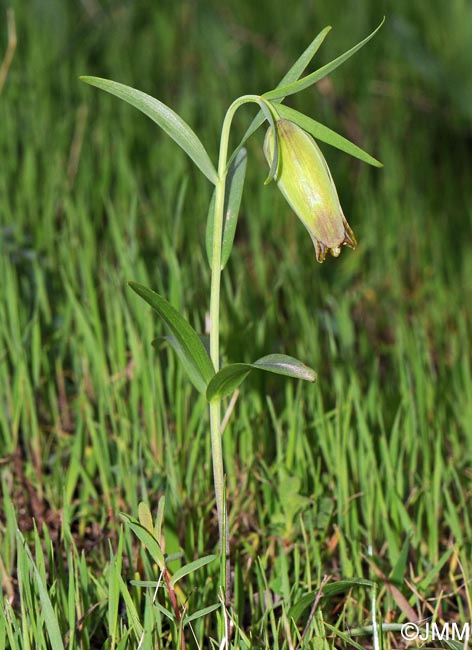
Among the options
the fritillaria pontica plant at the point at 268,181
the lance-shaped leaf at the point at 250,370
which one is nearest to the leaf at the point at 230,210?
the fritillaria pontica plant at the point at 268,181

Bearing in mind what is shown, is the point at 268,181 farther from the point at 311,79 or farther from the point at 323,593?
the point at 323,593

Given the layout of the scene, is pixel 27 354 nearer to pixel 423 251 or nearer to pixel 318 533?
pixel 318 533

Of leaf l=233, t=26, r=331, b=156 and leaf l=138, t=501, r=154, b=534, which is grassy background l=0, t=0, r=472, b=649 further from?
leaf l=233, t=26, r=331, b=156

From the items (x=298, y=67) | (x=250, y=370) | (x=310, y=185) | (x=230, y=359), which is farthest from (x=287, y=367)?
(x=230, y=359)

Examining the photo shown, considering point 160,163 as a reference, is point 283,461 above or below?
below

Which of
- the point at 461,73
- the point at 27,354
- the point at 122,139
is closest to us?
the point at 27,354

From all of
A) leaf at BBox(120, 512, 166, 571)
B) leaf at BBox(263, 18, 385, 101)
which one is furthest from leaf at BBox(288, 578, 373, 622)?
leaf at BBox(263, 18, 385, 101)

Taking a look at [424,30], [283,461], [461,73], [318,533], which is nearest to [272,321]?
[283,461]
